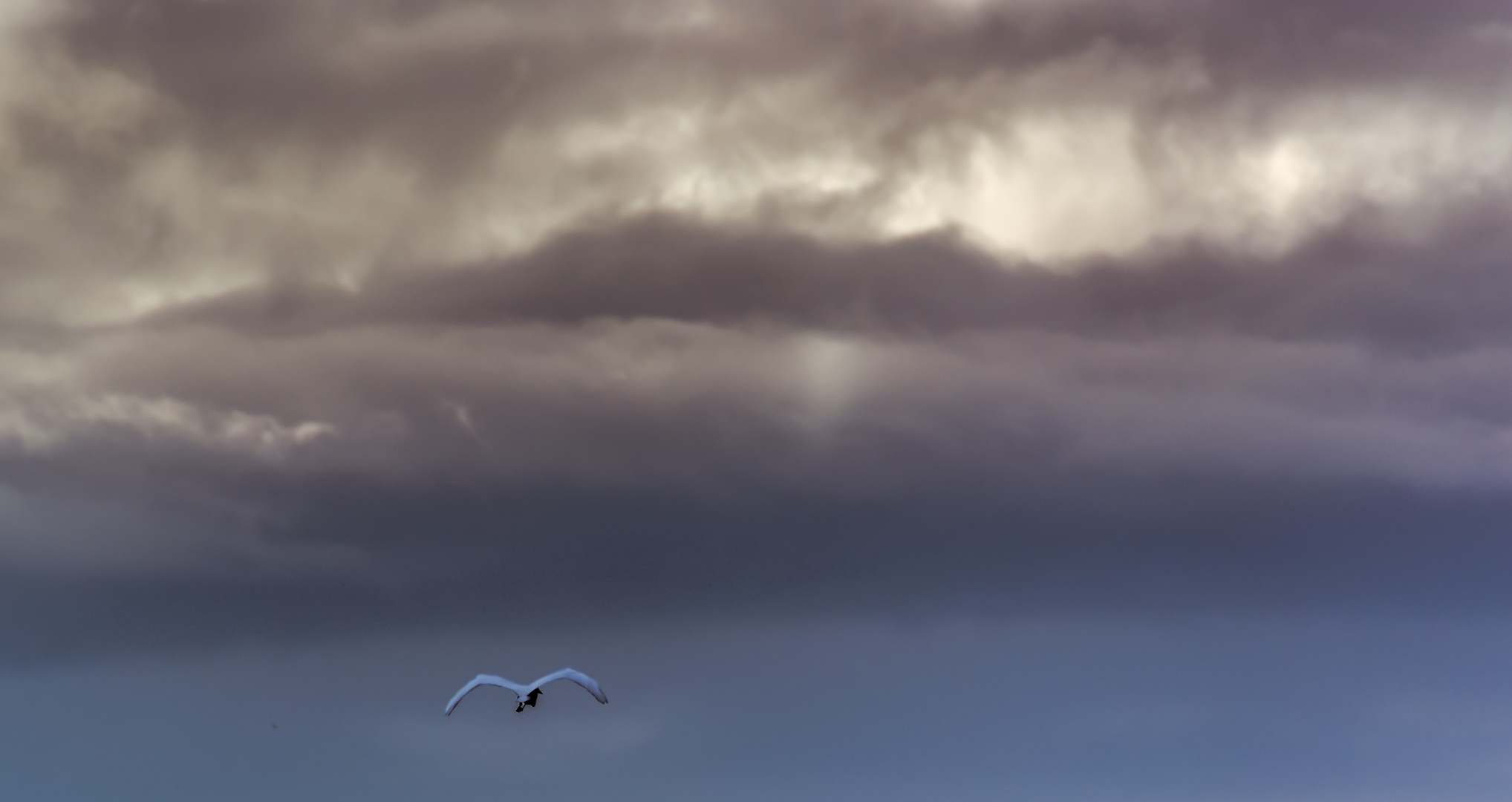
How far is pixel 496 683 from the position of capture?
13125 cm

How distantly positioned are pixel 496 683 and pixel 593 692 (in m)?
21.5

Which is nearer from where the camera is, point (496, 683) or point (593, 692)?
point (593, 692)

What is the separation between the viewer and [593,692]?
381ft
